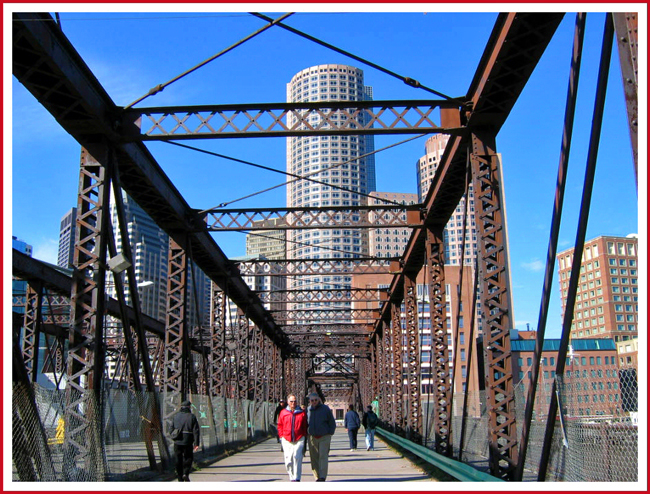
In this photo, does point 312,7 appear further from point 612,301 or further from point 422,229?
point 612,301

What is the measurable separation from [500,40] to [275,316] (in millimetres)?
32939

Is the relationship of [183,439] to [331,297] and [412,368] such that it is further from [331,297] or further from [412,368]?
[331,297]

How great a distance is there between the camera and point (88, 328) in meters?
13.1

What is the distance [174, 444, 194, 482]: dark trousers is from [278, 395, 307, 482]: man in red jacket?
2.21m

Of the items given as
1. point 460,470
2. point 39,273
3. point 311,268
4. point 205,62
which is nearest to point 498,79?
point 205,62

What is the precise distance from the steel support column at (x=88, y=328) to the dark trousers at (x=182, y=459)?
130 cm

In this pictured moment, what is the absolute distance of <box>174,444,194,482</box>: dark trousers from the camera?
1186 centimetres

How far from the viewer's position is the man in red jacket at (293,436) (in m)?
10.7

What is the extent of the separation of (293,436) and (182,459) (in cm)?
254

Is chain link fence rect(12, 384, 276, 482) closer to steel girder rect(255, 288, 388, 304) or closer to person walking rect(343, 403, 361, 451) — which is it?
person walking rect(343, 403, 361, 451)

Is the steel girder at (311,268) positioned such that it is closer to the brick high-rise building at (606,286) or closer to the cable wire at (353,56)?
the cable wire at (353,56)

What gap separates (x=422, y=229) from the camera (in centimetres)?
2205

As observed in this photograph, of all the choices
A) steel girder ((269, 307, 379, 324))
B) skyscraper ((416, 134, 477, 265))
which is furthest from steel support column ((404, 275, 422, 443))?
skyscraper ((416, 134, 477, 265))

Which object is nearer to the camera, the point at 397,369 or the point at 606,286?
the point at 397,369
